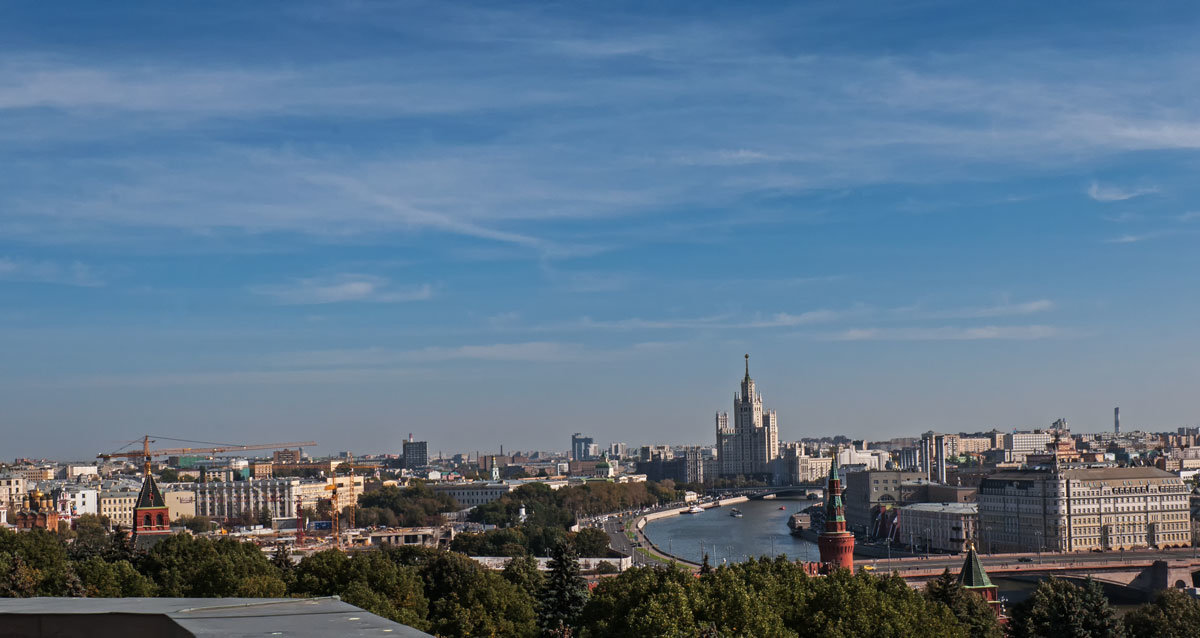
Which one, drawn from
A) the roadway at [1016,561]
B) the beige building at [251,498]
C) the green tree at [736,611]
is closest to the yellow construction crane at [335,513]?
the beige building at [251,498]

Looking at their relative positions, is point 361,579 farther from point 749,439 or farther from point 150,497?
point 749,439

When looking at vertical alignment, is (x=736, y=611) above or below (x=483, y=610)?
above

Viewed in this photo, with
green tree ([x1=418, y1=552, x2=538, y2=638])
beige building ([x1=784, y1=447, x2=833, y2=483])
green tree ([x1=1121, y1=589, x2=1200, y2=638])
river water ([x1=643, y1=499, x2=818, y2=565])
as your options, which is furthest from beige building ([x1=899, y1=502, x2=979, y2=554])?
beige building ([x1=784, y1=447, x2=833, y2=483])

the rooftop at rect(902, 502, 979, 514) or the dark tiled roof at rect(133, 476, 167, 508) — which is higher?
the dark tiled roof at rect(133, 476, 167, 508)

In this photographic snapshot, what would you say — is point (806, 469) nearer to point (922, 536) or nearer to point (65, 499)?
point (922, 536)

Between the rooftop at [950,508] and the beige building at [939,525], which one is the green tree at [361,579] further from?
the rooftop at [950,508]

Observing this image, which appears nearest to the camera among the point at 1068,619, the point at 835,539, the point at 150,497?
the point at 1068,619

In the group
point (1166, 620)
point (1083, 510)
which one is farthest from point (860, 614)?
point (1083, 510)

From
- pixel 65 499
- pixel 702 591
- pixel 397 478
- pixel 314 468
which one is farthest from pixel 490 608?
pixel 397 478

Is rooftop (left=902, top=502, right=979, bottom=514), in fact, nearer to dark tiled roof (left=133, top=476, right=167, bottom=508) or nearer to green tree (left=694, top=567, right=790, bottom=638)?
dark tiled roof (left=133, top=476, right=167, bottom=508)
